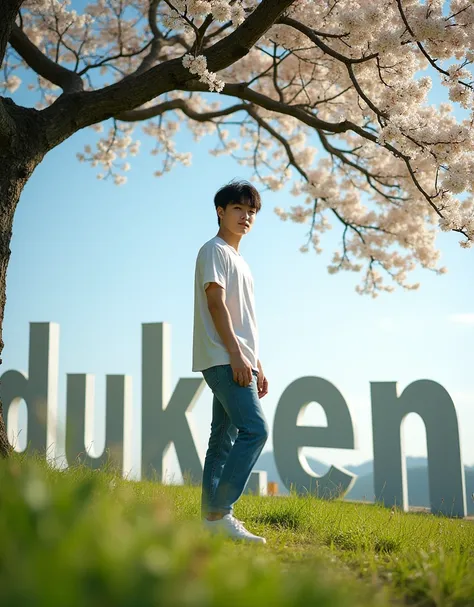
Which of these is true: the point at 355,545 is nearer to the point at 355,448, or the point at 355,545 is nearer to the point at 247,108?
the point at 355,448

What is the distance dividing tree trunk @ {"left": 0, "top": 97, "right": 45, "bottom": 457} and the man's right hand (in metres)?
2.09

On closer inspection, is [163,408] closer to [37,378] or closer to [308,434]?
[308,434]

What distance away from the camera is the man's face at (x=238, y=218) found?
3.34 meters

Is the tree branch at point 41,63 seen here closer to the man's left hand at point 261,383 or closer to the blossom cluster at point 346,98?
the blossom cluster at point 346,98

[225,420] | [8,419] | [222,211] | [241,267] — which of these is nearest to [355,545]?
[225,420]

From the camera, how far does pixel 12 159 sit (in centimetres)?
450

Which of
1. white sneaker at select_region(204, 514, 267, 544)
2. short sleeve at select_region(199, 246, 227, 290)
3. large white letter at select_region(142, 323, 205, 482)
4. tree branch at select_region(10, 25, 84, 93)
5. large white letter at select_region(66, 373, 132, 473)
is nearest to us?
white sneaker at select_region(204, 514, 267, 544)

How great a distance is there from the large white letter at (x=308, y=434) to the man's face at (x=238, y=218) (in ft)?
14.8

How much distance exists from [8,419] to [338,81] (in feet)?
22.3

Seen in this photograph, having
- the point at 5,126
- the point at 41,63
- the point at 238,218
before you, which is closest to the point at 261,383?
the point at 238,218

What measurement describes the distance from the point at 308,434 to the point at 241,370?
489 centimetres

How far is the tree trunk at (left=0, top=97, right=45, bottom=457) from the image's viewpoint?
14.3 ft

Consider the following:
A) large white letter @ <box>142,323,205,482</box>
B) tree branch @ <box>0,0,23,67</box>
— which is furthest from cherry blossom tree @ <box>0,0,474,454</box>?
large white letter @ <box>142,323,205,482</box>

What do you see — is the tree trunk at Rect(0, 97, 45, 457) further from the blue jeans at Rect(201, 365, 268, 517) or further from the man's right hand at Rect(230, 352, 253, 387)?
the man's right hand at Rect(230, 352, 253, 387)
